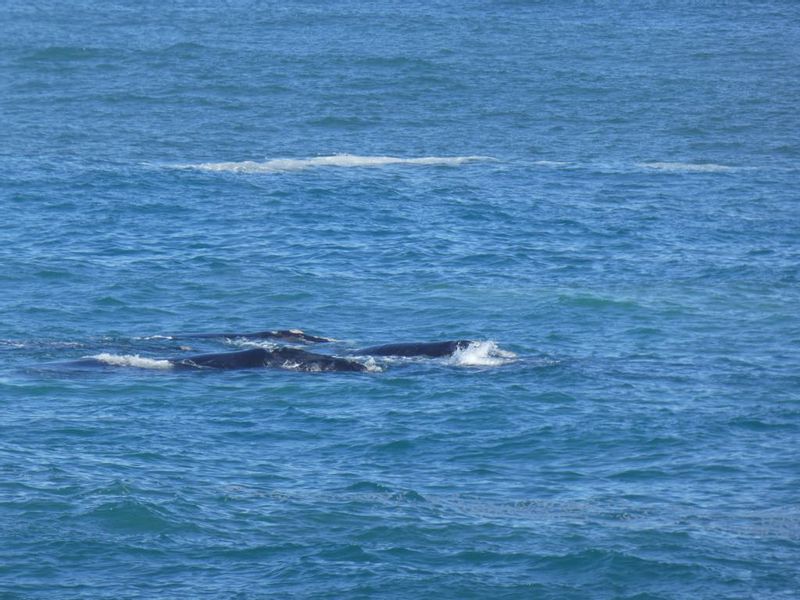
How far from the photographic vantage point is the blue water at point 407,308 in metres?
24.3

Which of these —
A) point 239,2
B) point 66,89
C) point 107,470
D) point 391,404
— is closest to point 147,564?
point 107,470

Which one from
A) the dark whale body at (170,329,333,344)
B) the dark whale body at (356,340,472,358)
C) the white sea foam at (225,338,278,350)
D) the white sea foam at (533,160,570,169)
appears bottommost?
the white sea foam at (225,338,278,350)

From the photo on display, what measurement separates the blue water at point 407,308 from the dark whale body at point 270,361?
1.85ft

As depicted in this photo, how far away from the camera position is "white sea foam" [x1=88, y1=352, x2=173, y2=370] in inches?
1335

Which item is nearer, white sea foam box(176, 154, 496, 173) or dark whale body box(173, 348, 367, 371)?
dark whale body box(173, 348, 367, 371)

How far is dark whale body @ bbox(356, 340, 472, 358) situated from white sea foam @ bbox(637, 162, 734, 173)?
75.7ft

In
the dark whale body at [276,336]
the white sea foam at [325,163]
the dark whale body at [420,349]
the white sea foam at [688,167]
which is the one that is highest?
the white sea foam at [325,163]

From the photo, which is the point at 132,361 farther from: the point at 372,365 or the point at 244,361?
the point at 372,365

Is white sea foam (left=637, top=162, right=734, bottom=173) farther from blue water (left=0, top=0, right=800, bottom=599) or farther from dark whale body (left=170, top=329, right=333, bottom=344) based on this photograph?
dark whale body (left=170, top=329, right=333, bottom=344)

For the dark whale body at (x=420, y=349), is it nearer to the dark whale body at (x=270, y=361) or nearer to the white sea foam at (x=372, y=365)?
the white sea foam at (x=372, y=365)

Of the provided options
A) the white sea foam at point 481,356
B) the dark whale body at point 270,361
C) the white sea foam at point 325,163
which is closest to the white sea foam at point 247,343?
the dark whale body at point 270,361

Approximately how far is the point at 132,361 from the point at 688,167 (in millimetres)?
28353

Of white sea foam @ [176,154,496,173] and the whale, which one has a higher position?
white sea foam @ [176,154,496,173]

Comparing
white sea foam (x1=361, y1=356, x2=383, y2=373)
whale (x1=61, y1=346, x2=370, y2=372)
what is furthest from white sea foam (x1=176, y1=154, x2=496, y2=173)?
white sea foam (x1=361, y1=356, x2=383, y2=373)
